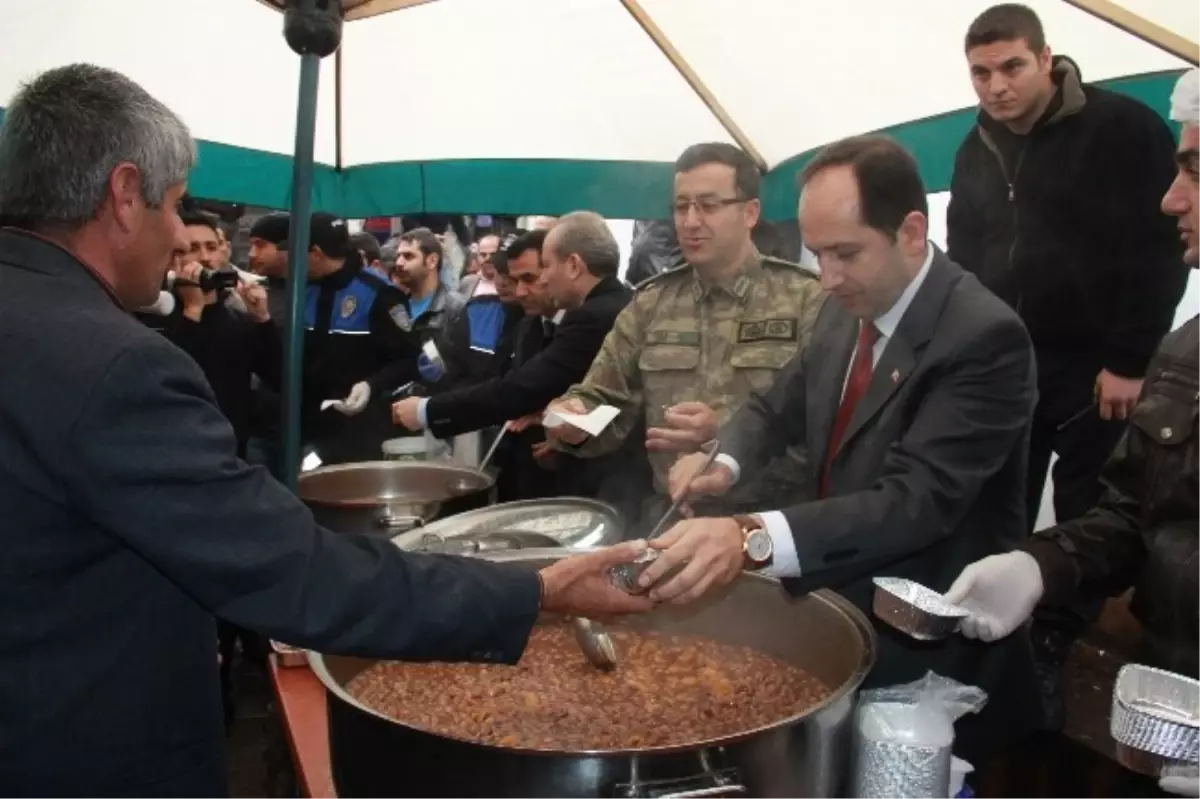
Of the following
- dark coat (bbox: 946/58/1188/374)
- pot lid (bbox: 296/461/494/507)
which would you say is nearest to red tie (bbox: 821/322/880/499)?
dark coat (bbox: 946/58/1188/374)

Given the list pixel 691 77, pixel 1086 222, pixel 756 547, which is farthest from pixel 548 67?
pixel 756 547

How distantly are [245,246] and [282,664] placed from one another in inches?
271

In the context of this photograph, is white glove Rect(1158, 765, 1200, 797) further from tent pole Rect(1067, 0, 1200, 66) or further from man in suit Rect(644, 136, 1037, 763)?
tent pole Rect(1067, 0, 1200, 66)

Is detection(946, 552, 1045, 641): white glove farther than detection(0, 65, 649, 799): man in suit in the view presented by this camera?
Yes

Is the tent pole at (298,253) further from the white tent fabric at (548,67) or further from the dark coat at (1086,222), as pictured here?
the dark coat at (1086,222)

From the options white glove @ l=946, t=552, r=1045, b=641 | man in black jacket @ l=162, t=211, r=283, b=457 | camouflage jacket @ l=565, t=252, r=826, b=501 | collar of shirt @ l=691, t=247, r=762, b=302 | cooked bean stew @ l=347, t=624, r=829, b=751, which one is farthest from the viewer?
man in black jacket @ l=162, t=211, r=283, b=457

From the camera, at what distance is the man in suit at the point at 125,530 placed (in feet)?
3.94

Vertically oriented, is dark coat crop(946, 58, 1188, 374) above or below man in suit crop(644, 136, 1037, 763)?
above

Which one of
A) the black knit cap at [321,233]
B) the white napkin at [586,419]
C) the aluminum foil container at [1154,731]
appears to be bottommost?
the aluminum foil container at [1154,731]

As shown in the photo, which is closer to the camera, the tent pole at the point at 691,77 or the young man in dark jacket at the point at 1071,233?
the young man in dark jacket at the point at 1071,233

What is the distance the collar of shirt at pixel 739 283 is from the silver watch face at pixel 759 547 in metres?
1.37

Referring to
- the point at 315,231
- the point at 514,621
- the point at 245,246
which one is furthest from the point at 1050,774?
the point at 245,246

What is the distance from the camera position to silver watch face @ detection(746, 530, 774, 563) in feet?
5.46

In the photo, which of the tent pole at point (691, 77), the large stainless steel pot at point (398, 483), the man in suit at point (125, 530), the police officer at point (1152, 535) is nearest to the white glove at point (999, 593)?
the police officer at point (1152, 535)
